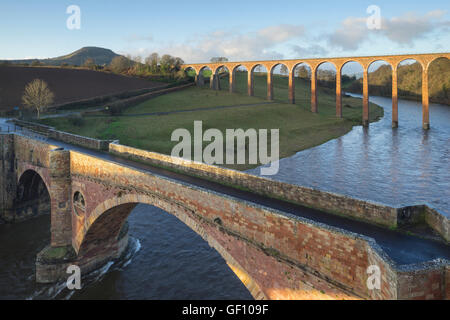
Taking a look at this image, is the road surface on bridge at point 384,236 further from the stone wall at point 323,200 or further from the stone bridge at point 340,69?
the stone bridge at point 340,69

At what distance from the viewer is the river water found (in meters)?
17.0

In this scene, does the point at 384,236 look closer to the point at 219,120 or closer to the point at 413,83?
the point at 219,120

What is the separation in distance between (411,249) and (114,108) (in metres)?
44.5

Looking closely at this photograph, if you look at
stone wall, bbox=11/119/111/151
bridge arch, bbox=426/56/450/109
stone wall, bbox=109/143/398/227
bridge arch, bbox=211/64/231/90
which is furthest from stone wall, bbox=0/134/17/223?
bridge arch, bbox=426/56/450/109

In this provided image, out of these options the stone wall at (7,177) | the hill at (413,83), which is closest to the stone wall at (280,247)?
the stone wall at (7,177)

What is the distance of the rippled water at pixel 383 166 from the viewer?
75.8ft

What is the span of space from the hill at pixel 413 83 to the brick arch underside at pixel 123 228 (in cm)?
7646

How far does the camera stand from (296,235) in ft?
31.0
